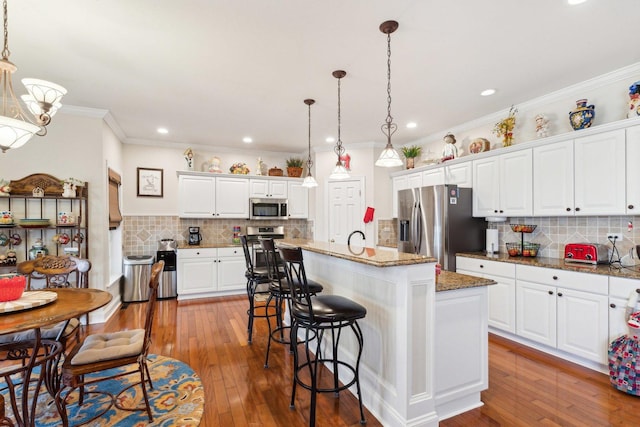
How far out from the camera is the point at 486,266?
3537mm

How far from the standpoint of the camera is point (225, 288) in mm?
5352

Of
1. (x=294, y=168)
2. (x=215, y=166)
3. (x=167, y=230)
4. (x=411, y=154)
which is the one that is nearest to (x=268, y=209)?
(x=294, y=168)

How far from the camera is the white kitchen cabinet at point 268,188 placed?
5770mm

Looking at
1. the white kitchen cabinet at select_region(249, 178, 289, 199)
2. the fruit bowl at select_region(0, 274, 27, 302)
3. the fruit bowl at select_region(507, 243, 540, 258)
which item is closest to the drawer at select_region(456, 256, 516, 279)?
the fruit bowl at select_region(507, 243, 540, 258)

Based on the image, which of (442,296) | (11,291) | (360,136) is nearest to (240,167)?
(360,136)

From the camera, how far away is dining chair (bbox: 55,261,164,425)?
1.86m

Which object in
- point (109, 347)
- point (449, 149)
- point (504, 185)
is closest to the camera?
point (109, 347)

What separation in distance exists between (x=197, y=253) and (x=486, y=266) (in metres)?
4.25

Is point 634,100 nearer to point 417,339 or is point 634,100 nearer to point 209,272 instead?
point 417,339

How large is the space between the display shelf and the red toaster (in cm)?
532

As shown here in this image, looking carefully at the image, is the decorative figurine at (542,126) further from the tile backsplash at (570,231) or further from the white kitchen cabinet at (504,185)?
the tile backsplash at (570,231)

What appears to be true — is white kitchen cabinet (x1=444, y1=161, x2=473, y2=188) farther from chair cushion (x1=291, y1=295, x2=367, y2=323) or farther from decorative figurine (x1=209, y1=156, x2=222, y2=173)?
decorative figurine (x1=209, y1=156, x2=222, y2=173)

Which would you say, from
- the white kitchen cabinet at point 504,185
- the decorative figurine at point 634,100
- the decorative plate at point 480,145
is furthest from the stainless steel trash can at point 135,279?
the decorative figurine at point 634,100

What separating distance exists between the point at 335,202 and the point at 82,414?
4.28 metres
